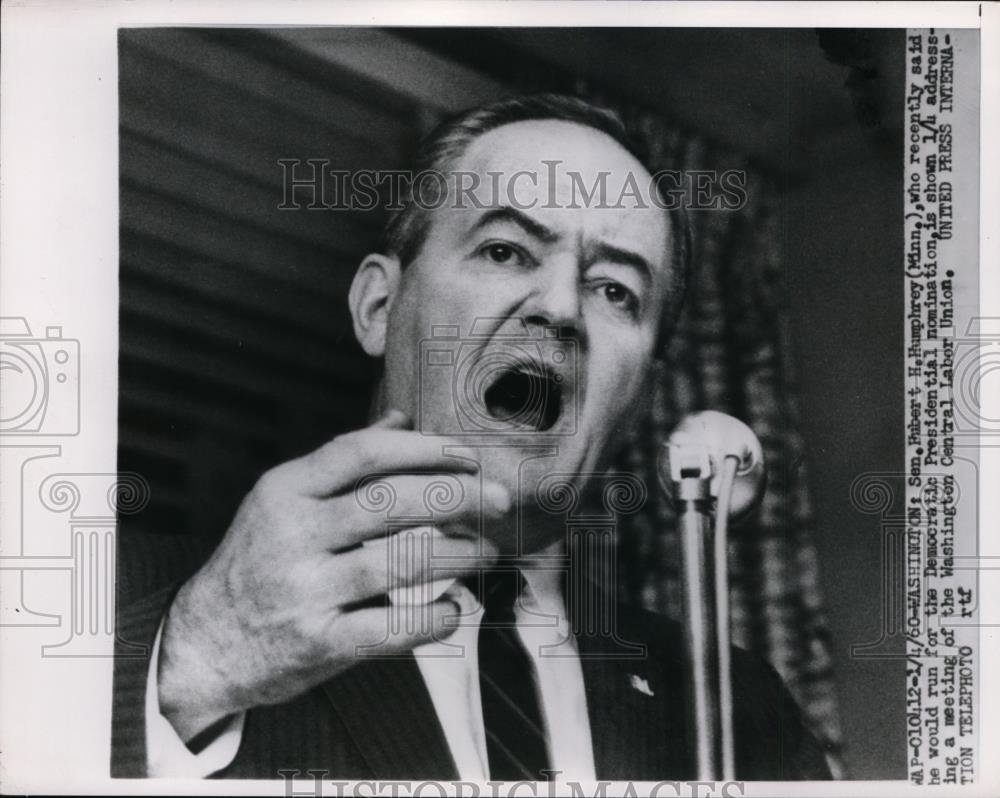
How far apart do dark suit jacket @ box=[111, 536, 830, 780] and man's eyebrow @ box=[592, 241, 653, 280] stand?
812mm

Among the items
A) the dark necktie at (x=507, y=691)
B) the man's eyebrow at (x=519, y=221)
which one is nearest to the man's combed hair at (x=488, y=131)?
the man's eyebrow at (x=519, y=221)

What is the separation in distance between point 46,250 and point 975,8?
231 centimetres

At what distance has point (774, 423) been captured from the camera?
2303 mm

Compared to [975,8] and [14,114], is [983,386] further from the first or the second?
[14,114]

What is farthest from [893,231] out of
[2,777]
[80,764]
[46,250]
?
[2,777]

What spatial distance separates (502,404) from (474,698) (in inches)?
26.9

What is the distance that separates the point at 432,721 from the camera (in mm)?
2229

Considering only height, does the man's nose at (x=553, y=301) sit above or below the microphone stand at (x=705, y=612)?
above

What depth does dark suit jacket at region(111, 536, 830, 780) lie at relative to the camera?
87.7 inches

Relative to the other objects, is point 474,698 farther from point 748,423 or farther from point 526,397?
point 748,423

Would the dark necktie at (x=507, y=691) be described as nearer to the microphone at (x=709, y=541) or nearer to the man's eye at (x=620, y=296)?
the microphone at (x=709, y=541)

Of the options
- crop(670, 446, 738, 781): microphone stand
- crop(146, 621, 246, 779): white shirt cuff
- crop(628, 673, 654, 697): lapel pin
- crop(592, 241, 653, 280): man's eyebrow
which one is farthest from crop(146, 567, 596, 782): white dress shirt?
crop(592, 241, 653, 280): man's eyebrow

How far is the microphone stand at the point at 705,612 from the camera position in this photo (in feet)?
7.47

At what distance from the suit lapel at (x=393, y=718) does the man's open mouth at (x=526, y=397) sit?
0.60m
